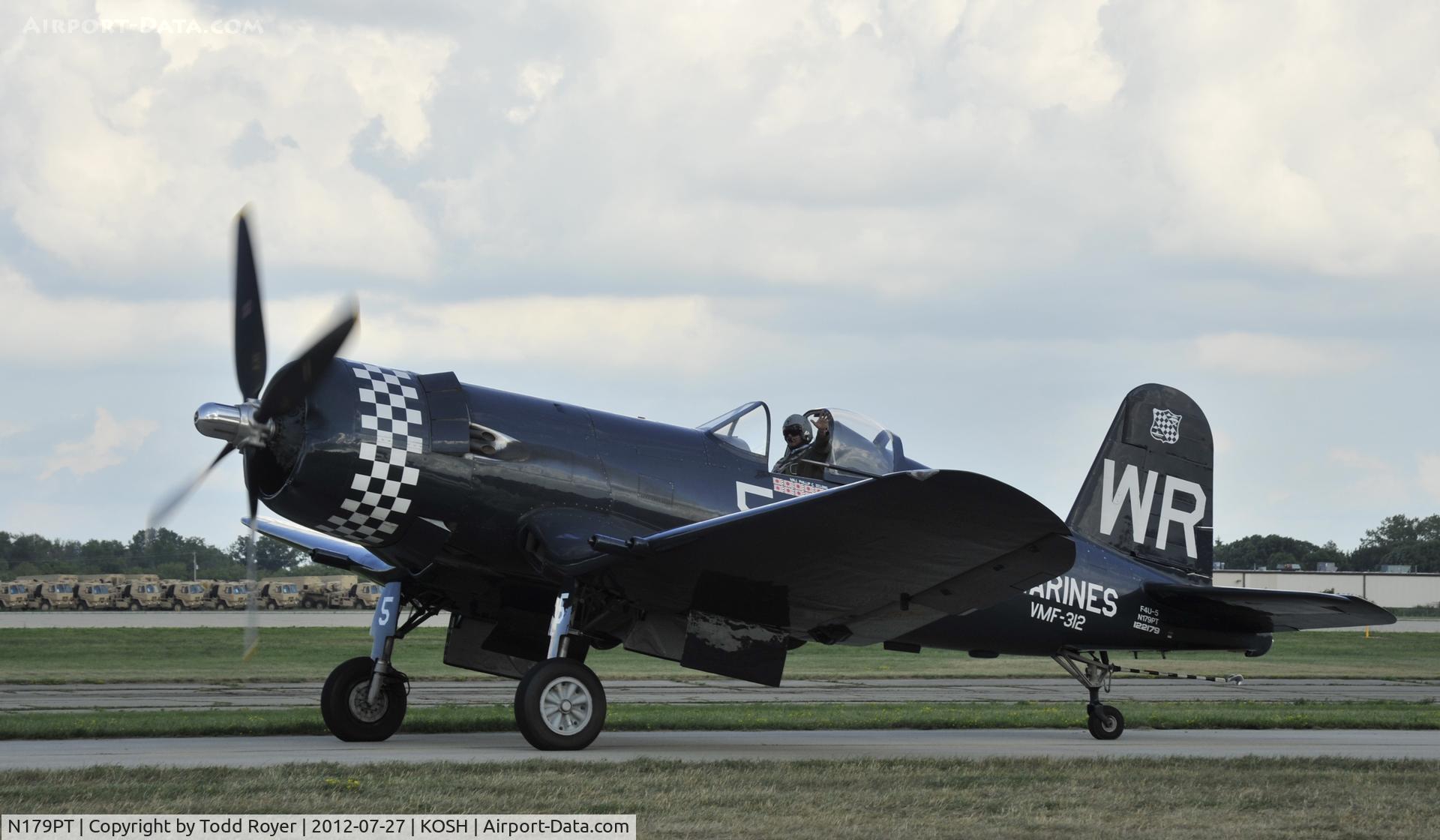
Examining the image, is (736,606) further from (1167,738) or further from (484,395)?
(1167,738)

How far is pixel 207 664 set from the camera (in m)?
26.2

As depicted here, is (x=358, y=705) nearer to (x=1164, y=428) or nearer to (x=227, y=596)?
(x=1164, y=428)

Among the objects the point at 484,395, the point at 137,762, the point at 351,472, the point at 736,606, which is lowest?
the point at 137,762

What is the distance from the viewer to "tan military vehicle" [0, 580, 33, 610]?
181ft

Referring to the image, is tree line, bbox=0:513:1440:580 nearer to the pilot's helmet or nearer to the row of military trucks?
the row of military trucks

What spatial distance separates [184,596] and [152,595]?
1.22m

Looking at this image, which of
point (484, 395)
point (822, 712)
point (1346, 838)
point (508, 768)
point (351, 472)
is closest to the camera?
point (1346, 838)

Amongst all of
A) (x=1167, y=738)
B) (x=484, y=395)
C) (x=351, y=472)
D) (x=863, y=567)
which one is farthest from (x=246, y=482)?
(x=1167, y=738)

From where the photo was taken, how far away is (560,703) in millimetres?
10570

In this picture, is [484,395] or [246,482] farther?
[484,395]

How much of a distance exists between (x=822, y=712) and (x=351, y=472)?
7303mm

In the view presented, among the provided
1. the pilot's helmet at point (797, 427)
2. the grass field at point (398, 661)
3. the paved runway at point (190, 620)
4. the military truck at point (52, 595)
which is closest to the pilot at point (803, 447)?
the pilot's helmet at point (797, 427)

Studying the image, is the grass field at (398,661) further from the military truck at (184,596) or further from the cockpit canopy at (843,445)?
the military truck at (184,596)

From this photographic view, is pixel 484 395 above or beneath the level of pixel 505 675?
above
